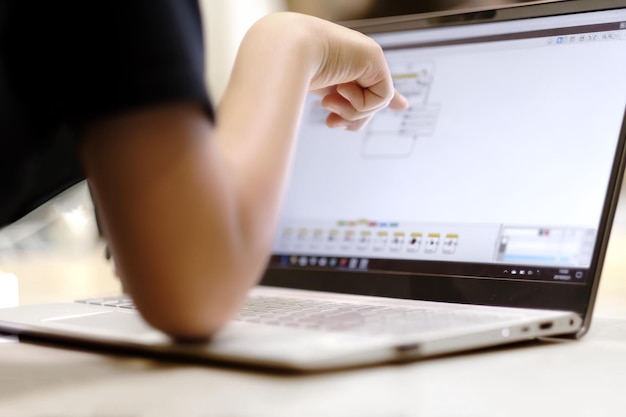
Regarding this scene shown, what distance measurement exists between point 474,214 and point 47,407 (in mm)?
470

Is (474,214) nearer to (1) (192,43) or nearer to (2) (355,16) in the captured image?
(1) (192,43)

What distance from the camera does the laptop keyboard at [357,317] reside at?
1.53ft

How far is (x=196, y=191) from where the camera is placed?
39 cm

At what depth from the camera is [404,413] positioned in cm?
34

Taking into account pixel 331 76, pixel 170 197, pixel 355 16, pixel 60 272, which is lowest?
pixel 60 272

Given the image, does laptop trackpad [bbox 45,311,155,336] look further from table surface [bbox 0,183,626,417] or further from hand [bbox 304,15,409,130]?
hand [bbox 304,15,409,130]

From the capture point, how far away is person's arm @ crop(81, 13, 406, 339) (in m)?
0.38

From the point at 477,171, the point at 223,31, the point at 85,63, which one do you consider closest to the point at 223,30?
the point at 223,31

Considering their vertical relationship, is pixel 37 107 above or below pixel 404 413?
above

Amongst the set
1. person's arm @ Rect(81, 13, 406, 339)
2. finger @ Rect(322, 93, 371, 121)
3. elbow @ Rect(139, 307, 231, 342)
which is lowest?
elbow @ Rect(139, 307, 231, 342)

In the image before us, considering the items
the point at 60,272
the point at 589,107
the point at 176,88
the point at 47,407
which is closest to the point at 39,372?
the point at 47,407

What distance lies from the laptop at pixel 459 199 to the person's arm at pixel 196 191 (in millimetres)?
63

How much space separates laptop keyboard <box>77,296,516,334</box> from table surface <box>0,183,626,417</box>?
0.09ft

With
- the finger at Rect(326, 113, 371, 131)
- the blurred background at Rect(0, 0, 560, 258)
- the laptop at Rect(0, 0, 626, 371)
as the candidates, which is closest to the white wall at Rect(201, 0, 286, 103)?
the blurred background at Rect(0, 0, 560, 258)
